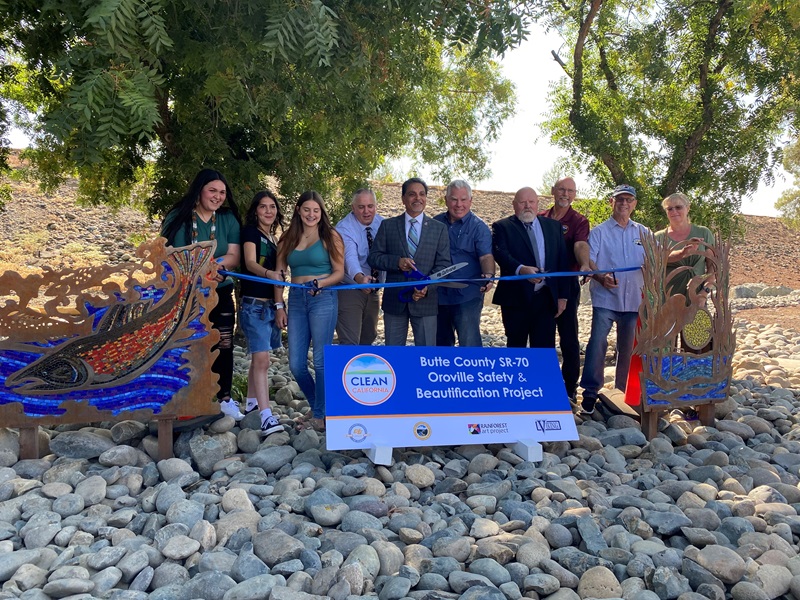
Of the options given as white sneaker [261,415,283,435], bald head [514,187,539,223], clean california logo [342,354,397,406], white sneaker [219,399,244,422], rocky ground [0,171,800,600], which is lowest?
rocky ground [0,171,800,600]

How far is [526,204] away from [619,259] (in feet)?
3.69

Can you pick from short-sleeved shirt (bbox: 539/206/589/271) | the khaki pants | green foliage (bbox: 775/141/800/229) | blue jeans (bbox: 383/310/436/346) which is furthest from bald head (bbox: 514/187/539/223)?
green foliage (bbox: 775/141/800/229)

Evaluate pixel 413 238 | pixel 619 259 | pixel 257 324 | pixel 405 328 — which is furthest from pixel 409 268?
pixel 619 259

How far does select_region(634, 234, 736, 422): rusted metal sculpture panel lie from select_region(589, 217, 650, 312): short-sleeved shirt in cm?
34

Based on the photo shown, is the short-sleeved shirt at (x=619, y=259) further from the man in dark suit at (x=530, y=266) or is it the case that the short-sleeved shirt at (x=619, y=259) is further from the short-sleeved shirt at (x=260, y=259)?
the short-sleeved shirt at (x=260, y=259)

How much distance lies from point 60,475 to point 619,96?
9717 millimetres

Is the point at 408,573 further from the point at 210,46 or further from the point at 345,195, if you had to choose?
the point at 345,195

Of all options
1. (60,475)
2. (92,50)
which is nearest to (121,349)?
(60,475)

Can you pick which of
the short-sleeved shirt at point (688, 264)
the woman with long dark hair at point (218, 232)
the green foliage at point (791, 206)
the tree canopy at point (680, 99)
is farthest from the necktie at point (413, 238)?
the green foliage at point (791, 206)

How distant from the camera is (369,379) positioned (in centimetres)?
574

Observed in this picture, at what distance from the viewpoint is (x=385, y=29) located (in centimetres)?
615

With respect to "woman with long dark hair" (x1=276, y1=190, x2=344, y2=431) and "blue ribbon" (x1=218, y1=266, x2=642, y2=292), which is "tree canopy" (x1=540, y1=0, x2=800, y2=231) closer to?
"blue ribbon" (x1=218, y1=266, x2=642, y2=292)

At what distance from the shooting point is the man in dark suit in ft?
22.5

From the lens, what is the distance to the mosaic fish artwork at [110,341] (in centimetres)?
522
